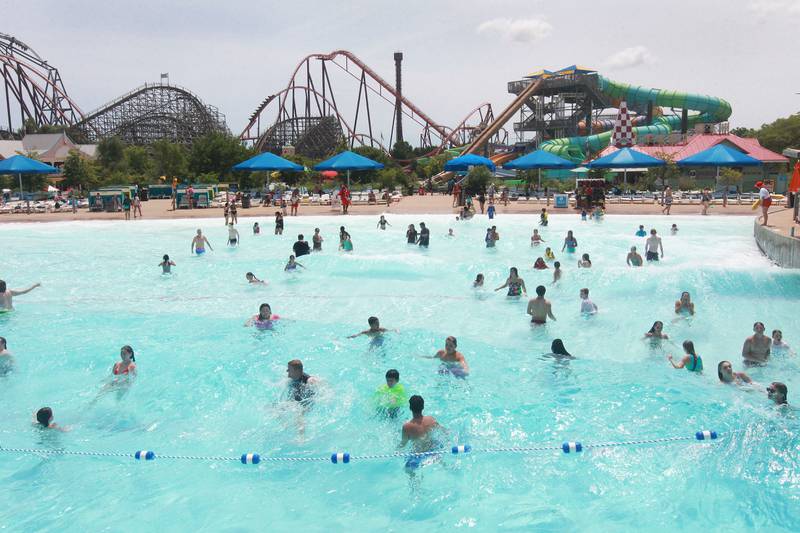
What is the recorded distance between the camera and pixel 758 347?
7.74m

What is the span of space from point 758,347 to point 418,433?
15.5 ft

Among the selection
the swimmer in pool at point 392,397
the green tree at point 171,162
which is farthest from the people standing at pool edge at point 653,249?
the green tree at point 171,162

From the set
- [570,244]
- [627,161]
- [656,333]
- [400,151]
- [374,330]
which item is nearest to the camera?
[656,333]

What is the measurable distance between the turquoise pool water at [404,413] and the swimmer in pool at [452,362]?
0.16m

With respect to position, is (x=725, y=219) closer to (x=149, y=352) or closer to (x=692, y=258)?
(x=692, y=258)

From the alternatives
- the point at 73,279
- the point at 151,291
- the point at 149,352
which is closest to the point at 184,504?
the point at 149,352

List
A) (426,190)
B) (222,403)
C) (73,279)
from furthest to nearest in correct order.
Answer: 1. (426,190)
2. (73,279)
3. (222,403)

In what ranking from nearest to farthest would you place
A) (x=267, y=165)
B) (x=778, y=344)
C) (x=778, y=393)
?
(x=778, y=393) → (x=778, y=344) → (x=267, y=165)

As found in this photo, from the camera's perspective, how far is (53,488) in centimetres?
547

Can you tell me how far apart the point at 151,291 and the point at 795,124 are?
46.3 m

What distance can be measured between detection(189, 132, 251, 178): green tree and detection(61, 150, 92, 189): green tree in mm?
6653

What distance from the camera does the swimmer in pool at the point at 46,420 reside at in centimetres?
633

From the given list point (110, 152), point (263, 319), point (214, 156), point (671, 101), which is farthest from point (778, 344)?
point (110, 152)

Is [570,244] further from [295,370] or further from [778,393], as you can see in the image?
[295,370]
